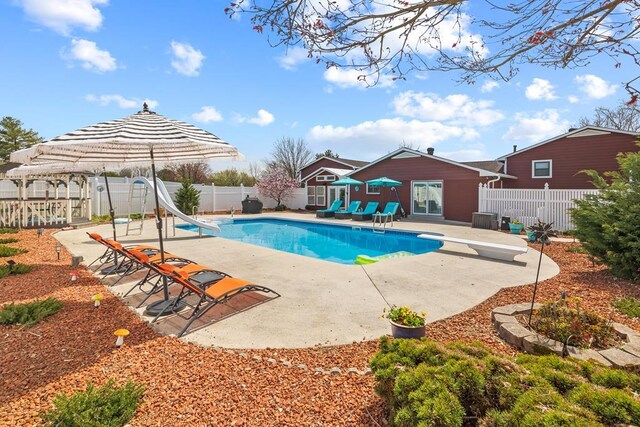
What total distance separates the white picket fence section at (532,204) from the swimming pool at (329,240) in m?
4.60

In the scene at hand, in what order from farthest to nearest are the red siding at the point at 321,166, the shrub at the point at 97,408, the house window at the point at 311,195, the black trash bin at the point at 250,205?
the red siding at the point at 321,166 < the house window at the point at 311,195 < the black trash bin at the point at 250,205 < the shrub at the point at 97,408

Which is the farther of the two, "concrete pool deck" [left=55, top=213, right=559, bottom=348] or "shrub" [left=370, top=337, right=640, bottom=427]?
"concrete pool deck" [left=55, top=213, right=559, bottom=348]

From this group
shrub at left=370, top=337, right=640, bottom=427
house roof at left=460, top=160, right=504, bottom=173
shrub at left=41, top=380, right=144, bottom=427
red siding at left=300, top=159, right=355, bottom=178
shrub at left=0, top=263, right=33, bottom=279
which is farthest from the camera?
red siding at left=300, top=159, right=355, bottom=178

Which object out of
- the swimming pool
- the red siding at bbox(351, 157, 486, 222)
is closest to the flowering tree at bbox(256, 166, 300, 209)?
the red siding at bbox(351, 157, 486, 222)

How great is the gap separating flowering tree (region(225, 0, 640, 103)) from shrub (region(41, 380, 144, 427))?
3.25 m

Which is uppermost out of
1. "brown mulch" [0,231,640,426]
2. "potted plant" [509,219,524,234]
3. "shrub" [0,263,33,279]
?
"potted plant" [509,219,524,234]

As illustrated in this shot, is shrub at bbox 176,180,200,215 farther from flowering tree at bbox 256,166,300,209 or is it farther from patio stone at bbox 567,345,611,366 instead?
patio stone at bbox 567,345,611,366

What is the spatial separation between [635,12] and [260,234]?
1309 centimetres

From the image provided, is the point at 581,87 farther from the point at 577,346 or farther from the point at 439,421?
the point at 439,421

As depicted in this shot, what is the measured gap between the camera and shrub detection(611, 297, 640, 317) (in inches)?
161

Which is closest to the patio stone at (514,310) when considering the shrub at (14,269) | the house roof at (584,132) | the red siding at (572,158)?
the shrub at (14,269)

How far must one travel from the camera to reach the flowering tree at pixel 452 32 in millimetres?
2838

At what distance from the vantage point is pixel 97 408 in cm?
218

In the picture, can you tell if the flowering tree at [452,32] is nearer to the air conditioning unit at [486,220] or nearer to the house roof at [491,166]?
the air conditioning unit at [486,220]
